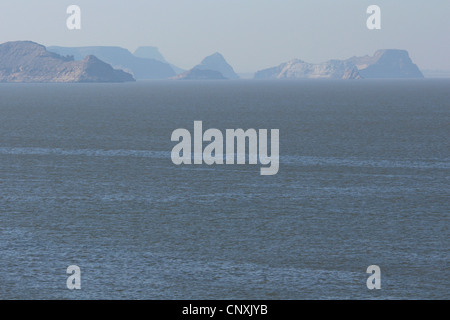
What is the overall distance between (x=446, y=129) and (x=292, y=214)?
94.2 m

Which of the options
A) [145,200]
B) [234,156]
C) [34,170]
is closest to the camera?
[145,200]

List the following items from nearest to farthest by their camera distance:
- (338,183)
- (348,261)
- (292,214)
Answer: (348,261)
(292,214)
(338,183)

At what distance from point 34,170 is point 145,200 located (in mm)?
27194

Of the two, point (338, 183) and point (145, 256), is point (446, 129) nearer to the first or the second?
point (338, 183)

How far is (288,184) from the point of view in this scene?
91125 millimetres

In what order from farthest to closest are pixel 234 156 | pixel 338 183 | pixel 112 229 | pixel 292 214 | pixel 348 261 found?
pixel 234 156
pixel 338 183
pixel 292 214
pixel 112 229
pixel 348 261

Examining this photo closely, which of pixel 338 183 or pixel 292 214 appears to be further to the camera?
pixel 338 183

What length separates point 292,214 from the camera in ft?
246
